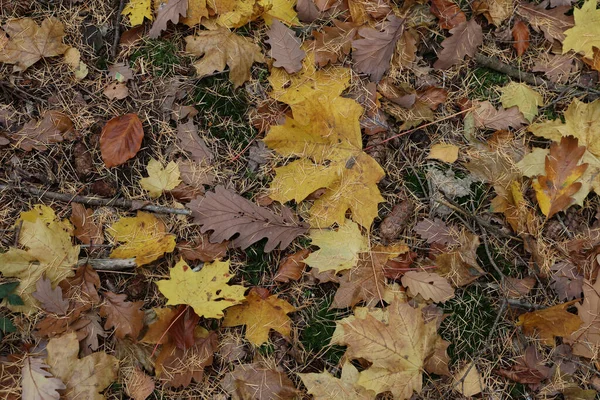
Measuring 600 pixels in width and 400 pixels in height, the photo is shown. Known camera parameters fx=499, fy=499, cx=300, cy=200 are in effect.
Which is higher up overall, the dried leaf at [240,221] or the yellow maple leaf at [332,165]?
the yellow maple leaf at [332,165]

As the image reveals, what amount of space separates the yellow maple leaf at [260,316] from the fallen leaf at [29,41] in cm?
157

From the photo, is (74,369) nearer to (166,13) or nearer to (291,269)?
(291,269)

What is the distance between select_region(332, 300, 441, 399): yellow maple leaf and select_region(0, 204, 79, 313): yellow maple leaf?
1368 mm

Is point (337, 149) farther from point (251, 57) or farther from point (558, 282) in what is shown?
point (558, 282)

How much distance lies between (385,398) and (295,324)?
1.75 feet

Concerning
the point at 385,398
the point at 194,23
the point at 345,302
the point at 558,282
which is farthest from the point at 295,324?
the point at 194,23

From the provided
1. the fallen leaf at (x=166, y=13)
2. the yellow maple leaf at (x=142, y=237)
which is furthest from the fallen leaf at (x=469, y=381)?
the fallen leaf at (x=166, y=13)

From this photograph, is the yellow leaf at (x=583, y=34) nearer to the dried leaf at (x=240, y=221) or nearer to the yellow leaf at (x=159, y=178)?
the dried leaf at (x=240, y=221)

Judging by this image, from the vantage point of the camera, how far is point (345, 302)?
235cm

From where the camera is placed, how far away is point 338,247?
2373 millimetres

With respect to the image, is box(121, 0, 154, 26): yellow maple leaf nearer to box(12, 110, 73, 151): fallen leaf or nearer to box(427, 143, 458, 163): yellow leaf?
box(12, 110, 73, 151): fallen leaf

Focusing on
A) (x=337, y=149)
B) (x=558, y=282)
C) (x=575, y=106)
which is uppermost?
(x=575, y=106)

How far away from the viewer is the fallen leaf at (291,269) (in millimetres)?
2387

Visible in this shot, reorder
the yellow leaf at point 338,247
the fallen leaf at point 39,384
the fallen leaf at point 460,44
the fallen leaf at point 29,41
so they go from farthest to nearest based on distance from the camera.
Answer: the fallen leaf at point 460,44 → the fallen leaf at point 29,41 → the yellow leaf at point 338,247 → the fallen leaf at point 39,384
